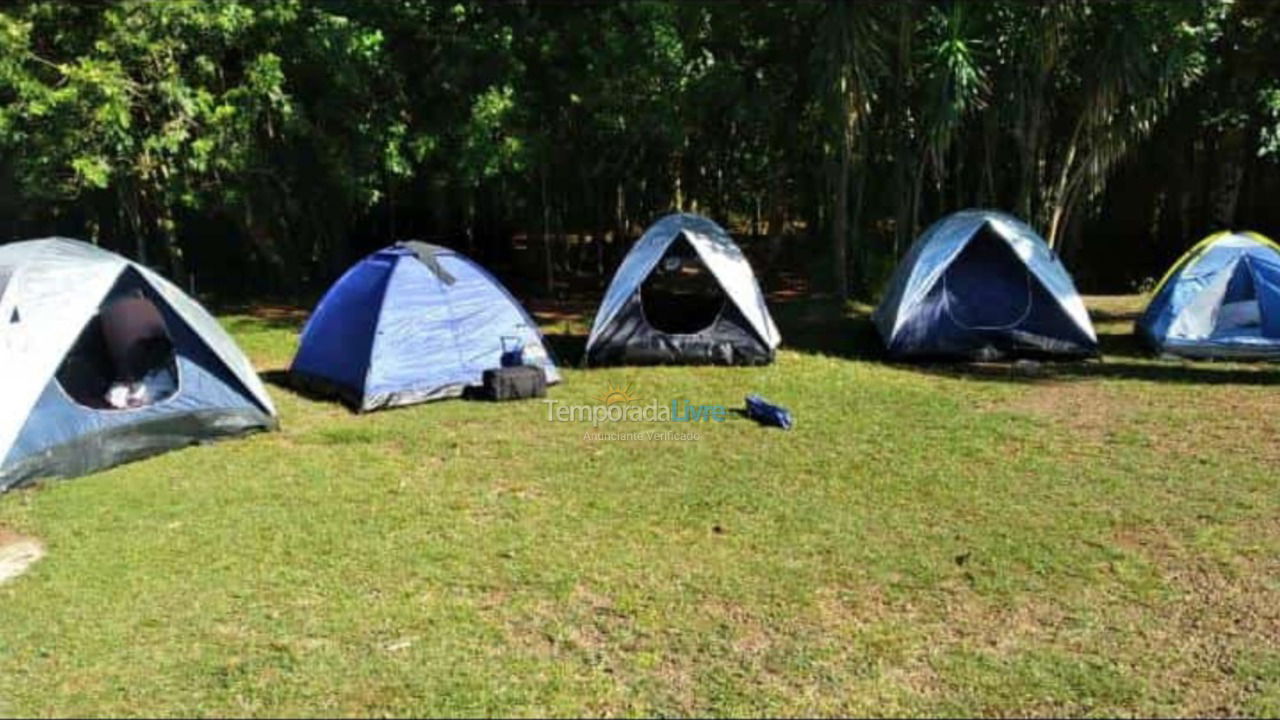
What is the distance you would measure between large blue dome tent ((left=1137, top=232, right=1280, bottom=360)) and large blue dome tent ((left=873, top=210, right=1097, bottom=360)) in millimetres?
777

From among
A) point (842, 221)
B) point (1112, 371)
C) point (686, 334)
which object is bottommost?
point (1112, 371)

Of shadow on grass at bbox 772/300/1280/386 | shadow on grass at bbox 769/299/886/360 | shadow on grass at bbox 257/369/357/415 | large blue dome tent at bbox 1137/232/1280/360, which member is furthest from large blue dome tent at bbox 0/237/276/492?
large blue dome tent at bbox 1137/232/1280/360

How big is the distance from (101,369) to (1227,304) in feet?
28.6

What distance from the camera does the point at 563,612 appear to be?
14.1 feet

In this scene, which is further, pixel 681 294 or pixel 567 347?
pixel 567 347

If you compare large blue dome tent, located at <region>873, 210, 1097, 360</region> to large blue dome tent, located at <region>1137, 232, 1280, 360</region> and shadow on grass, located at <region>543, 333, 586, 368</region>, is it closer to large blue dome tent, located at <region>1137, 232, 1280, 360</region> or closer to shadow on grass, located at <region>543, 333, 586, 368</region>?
large blue dome tent, located at <region>1137, 232, 1280, 360</region>

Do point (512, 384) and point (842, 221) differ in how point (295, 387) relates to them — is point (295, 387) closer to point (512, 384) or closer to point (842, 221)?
point (512, 384)

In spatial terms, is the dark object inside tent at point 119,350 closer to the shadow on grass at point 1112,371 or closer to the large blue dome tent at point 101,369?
the large blue dome tent at point 101,369

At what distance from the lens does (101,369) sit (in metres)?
7.27

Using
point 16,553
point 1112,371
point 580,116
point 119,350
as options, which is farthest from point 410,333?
point 1112,371

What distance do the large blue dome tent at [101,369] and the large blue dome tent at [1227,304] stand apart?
283 inches

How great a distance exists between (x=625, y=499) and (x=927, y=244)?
15.1ft

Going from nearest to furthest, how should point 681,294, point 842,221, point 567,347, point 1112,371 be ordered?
1. point 1112,371
2. point 681,294
3. point 567,347
4. point 842,221

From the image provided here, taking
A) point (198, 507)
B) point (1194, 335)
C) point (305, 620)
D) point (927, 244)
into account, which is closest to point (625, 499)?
point (305, 620)
